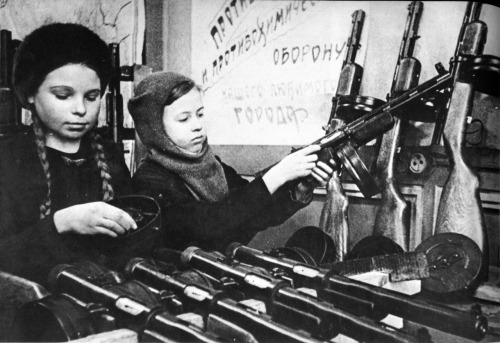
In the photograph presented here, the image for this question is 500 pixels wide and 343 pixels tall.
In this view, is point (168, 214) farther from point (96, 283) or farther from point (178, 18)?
point (178, 18)

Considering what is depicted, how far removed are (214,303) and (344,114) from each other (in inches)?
18.9

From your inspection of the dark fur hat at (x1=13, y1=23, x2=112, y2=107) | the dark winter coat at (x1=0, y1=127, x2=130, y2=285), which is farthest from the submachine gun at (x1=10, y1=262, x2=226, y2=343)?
the dark fur hat at (x1=13, y1=23, x2=112, y2=107)

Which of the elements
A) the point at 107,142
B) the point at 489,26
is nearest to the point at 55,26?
the point at 107,142

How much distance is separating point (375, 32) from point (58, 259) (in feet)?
2.30

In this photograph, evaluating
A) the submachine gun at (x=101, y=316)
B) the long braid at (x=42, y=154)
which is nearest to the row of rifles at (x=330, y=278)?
the submachine gun at (x=101, y=316)

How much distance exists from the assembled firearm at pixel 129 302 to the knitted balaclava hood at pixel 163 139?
0.91 ft

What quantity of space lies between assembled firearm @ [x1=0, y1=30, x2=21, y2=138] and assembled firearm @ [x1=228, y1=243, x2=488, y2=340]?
1.51 feet

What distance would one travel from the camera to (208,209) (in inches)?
36.9

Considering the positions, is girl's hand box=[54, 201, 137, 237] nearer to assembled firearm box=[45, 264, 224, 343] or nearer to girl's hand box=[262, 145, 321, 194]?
assembled firearm box=[45, 264, 224, 343]

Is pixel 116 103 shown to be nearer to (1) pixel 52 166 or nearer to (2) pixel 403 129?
(1) pixel 52 166

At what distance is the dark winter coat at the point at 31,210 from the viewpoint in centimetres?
79

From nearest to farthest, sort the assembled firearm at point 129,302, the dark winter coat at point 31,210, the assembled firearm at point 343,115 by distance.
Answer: the assembled firearm at point 129,302, the dark winter coat at point 31,210, the assembled firearm at point 343,115

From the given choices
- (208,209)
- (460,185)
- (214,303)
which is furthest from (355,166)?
(214,303)

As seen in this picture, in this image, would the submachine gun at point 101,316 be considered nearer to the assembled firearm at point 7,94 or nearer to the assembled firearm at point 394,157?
the assembled firearm at point 7,94
